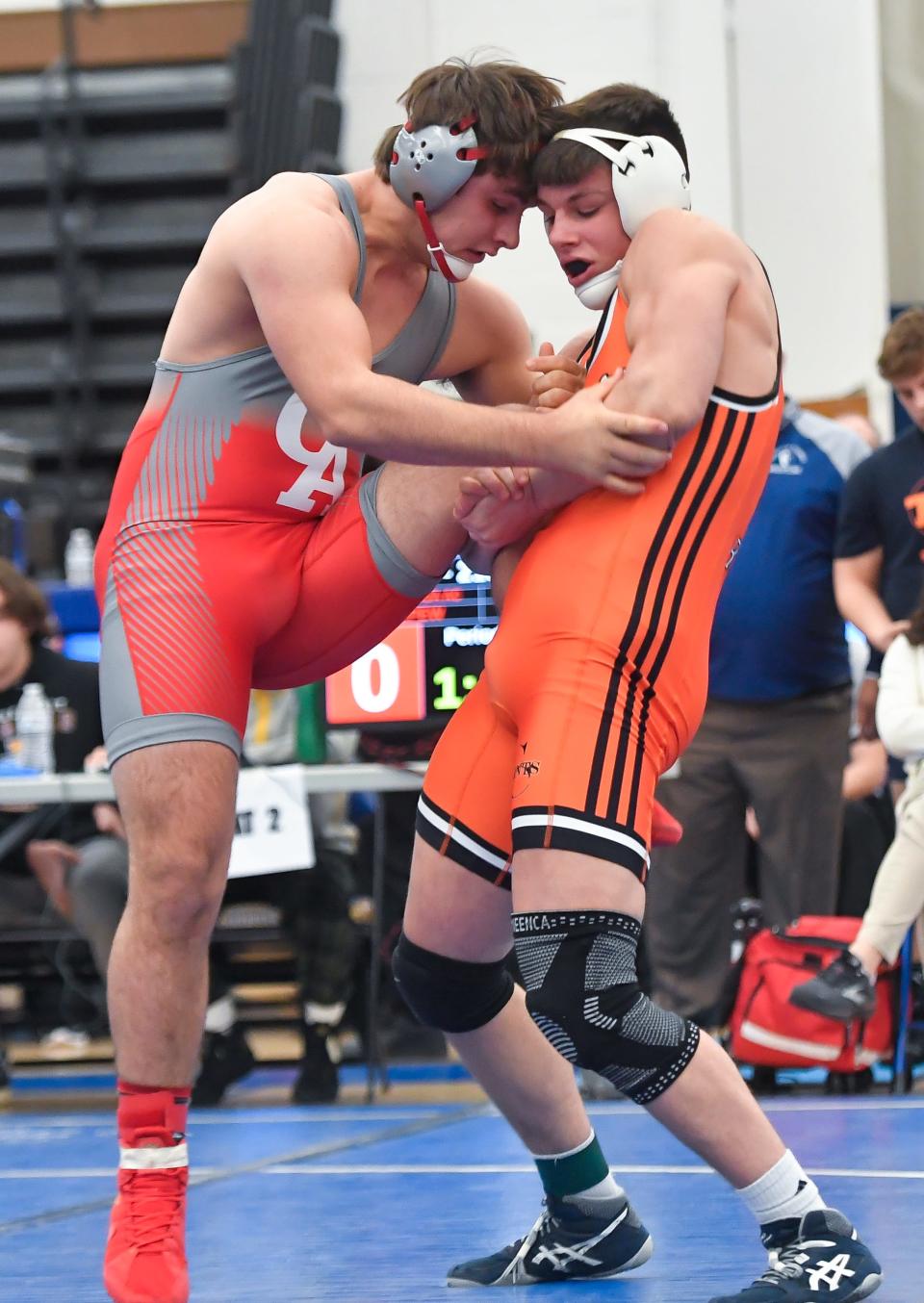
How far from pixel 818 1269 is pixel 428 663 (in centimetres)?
269

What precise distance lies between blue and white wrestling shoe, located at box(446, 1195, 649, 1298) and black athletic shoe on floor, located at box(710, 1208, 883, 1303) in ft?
0.95

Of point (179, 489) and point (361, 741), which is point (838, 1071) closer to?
point (361, 741)

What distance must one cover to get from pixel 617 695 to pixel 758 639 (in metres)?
2.61

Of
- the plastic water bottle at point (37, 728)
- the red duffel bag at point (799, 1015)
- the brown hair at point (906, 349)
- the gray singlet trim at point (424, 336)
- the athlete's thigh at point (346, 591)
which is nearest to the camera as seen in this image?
the athlete's thigh at point (346, 591)

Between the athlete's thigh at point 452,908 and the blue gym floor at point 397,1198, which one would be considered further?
the blue gym floor at point 397,1198

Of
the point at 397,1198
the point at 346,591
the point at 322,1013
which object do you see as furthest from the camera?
the point at 322,1013

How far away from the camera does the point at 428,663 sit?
4742 millimetres

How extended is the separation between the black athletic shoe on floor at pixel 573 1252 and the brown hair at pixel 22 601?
3005 millimetres

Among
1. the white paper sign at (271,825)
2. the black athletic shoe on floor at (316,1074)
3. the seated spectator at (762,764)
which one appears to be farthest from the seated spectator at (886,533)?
the black athletic shoe on floor at (316,1074)

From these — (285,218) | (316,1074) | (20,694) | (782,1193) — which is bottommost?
(316,1074)

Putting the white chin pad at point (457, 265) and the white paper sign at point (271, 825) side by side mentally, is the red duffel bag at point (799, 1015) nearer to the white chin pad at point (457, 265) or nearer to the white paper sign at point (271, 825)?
the white paper sign at point (271, 825)

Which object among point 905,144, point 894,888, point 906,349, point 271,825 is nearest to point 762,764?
point 894,888

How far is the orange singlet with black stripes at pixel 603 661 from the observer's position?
2197 mm

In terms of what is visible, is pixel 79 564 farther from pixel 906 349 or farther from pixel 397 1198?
pixel 397 1198
